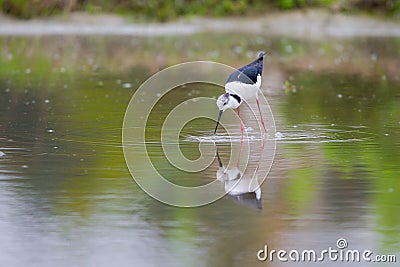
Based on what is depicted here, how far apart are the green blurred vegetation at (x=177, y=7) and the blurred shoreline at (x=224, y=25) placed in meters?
0.27

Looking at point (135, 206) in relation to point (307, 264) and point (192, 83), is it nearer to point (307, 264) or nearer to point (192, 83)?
point (307, 264)

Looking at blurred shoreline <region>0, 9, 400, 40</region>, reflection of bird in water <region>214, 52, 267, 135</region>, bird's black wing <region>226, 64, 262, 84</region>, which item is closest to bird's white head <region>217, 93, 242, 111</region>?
reflection of bird in water <region>214, 52, 267, 135</region>

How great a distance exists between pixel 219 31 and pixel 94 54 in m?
9.42

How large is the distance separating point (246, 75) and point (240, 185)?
9.66 feet

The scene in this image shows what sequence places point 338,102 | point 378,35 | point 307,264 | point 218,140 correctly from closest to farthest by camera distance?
point 307,264
point 218,140
point 338,102
point 378,35

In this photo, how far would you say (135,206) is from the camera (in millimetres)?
8234

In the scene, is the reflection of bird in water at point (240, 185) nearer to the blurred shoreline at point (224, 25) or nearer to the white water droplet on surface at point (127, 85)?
the white water droplet on surface at point (127, 85)

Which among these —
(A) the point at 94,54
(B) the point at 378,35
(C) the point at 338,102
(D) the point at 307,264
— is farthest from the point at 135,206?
(B) the point at 378,35

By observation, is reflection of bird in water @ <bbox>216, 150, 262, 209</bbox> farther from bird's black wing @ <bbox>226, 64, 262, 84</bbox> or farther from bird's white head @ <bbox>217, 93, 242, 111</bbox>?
bird's black wing @ <bbox>226, 64, 262, 84</bbox>

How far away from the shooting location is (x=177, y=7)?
117 ft

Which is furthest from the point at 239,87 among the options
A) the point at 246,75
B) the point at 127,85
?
the point at 127,85

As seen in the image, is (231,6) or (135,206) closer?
(135,206)

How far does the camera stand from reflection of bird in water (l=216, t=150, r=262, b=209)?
852 cm

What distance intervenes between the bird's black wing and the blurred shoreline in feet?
67.9
